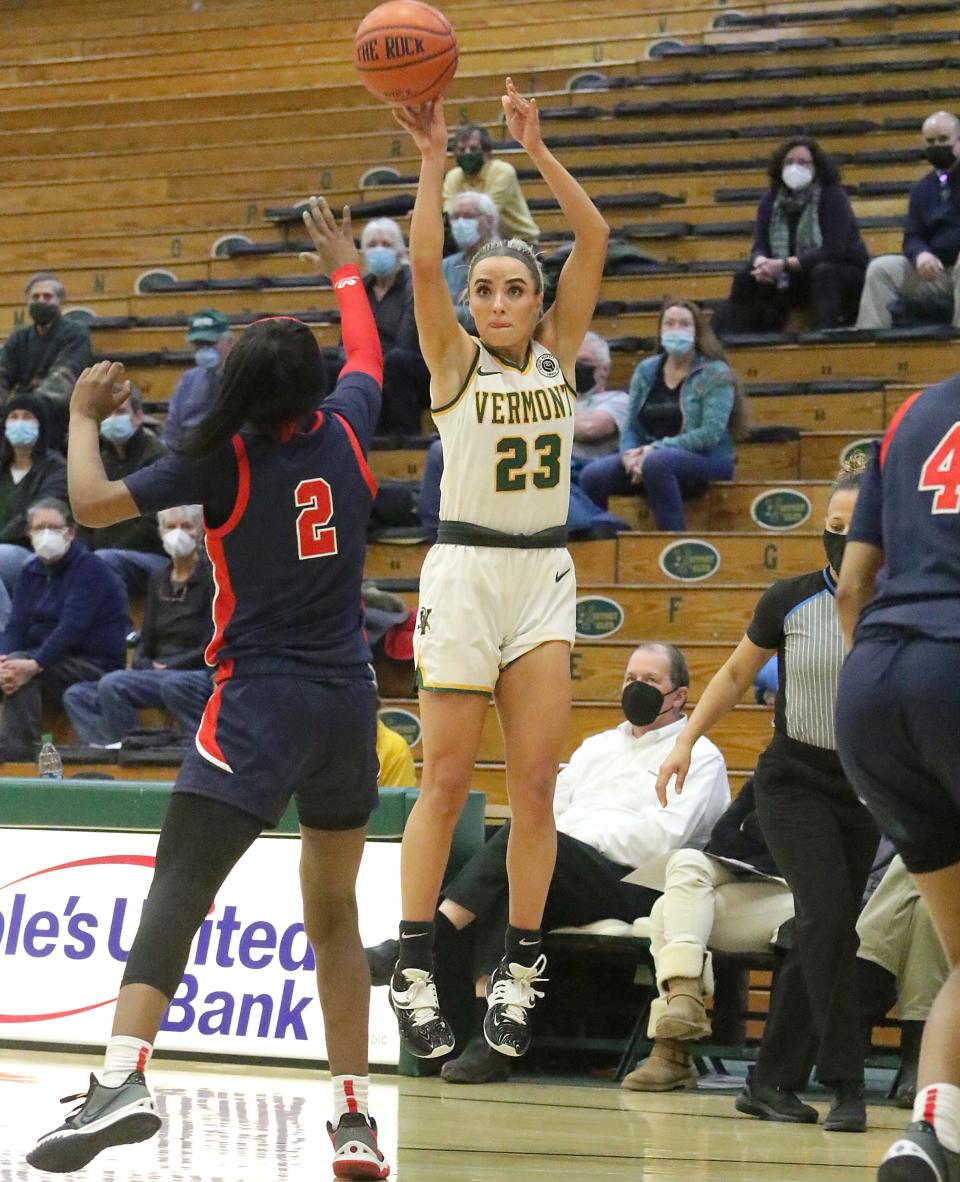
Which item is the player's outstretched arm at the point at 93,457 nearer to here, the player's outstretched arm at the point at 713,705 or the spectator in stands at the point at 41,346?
the player's outstretched arm at the point at 713,705

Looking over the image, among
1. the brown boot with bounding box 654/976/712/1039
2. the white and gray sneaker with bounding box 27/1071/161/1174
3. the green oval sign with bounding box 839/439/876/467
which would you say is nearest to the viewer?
the white and gray sneaker with bounding box 27/1071/161/1174

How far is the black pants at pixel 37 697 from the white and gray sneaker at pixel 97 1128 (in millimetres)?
5145

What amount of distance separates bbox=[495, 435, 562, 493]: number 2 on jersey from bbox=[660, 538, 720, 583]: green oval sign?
13.5 ft

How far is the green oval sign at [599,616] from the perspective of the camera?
8.45 meters

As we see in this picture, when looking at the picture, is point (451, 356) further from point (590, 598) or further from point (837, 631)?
point (590, 598)

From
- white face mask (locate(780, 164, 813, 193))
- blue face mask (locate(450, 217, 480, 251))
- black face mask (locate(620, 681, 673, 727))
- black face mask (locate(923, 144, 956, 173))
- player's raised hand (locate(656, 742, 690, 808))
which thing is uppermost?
black face mask (locate(923, 144, 956, 173))

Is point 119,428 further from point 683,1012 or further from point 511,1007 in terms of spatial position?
point 511,1007

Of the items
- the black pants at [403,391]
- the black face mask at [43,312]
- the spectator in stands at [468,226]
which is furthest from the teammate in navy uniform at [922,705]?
the black face mask at [43,312]

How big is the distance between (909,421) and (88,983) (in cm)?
412

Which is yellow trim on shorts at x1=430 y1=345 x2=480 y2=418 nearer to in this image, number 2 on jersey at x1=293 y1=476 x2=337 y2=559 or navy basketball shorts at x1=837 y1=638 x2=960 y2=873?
number 2 on jersey at x1=293 y1=476 x2=337 y2=559

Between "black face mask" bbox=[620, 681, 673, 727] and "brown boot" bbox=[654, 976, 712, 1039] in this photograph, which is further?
"black face mask" bbox=[620, 681, 673, 727]

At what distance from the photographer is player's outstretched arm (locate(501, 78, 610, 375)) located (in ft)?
15.0

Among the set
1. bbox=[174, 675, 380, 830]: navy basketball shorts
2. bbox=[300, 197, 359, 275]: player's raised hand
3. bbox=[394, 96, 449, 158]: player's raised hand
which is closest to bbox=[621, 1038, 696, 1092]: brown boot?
bbox=[174, 675, 380, 830]: navy basketball shorts

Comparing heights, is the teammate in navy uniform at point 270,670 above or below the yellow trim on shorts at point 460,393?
below
